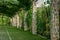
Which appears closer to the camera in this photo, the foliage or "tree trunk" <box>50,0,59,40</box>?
"tree trunk" <box>50,0,59,40</box>

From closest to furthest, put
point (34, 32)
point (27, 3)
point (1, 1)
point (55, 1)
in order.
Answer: point (55, 1)
point (34, 32)
point (27, 3)
point (1, 1)

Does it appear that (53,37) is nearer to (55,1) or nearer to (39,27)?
(55,1)

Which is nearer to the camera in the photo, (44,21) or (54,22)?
(54,22)

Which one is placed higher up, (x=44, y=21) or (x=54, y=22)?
(x=54, y=22)

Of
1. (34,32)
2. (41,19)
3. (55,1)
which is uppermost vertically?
(55,1)

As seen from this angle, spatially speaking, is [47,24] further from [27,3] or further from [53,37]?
[27,3]

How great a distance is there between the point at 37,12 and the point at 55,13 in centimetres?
1135

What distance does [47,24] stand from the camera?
19.2 m

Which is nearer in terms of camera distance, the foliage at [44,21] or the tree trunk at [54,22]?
the tree trunk at [54,22]

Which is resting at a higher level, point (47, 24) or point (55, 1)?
point (55, 1)

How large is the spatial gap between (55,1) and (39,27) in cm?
1004

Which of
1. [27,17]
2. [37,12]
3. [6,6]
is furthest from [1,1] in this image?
[37,12]

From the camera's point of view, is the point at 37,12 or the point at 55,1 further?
the point at 37,12

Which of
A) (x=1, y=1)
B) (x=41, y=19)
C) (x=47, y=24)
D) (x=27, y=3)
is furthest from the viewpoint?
(x=1, y=1)
